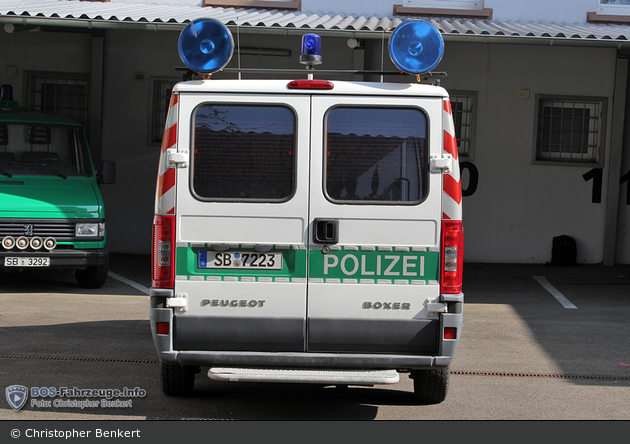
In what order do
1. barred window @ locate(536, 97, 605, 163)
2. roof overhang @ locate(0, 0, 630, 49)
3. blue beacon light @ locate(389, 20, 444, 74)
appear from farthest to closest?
barred window @ locate(536, 97, 605, 163)
roof overhang @ locate(0, 0, 630, 49)
blue beacon light @ locate(389, 20, 444, 74)

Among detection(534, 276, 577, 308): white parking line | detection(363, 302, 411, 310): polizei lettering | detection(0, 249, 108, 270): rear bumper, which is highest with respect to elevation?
detection(363, 302, 411, 310): polizei lettering

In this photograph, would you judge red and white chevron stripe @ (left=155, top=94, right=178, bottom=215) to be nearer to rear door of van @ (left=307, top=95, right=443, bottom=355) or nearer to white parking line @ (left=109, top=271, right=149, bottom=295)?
rear door of van @ (left=307, top=95, right=443, bottom=355)

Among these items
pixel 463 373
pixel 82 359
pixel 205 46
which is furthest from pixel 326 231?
pixel 82 359

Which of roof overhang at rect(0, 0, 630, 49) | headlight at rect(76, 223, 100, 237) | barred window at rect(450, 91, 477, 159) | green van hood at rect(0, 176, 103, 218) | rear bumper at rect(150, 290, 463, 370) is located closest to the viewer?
rear bumper at rect(150, 290, 463, 370)

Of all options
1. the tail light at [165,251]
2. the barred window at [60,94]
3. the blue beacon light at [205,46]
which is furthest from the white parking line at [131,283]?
the blue beacon light at [205,46]

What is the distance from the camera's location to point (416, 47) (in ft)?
15.0

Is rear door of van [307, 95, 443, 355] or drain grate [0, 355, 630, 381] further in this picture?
drain grate [0, 355, 630, 381]

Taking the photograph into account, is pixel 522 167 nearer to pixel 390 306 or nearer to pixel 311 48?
pixel 311 48

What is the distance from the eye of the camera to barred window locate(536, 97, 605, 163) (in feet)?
41.8

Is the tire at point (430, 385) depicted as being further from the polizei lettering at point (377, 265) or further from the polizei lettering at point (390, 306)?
the polizei lettering at point (377, 265)

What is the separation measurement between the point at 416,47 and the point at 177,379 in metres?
2.66

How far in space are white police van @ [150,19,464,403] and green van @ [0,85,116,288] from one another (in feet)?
16.0

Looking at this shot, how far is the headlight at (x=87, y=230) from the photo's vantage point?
8969 millimetres

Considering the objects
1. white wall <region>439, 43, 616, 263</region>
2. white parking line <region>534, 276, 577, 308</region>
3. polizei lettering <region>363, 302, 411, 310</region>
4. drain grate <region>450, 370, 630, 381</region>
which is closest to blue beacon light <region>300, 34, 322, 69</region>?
polizei lettering <region>363, 302, 411, 310</region>
